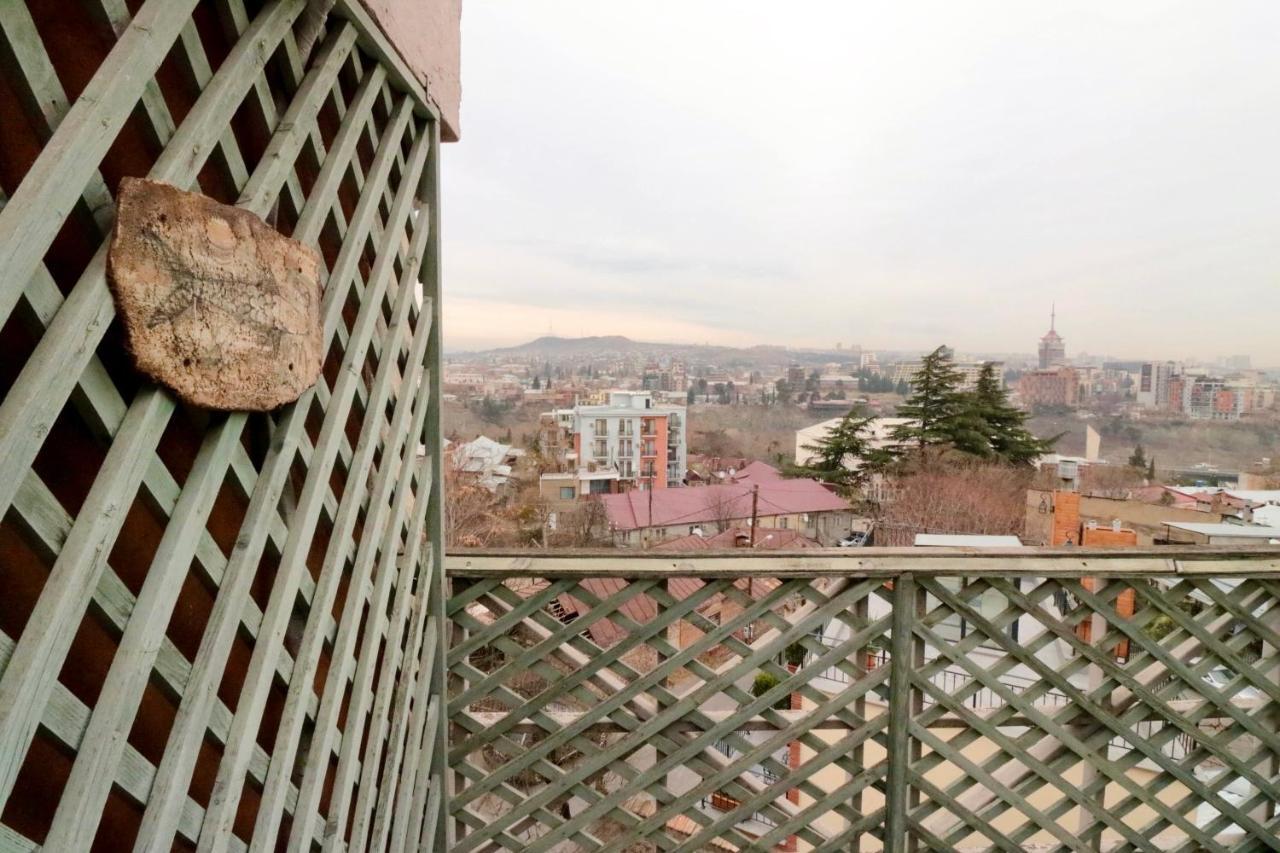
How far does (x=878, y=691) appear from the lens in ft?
5.36

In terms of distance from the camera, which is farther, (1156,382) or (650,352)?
(650,352)

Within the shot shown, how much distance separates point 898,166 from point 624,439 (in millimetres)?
4628

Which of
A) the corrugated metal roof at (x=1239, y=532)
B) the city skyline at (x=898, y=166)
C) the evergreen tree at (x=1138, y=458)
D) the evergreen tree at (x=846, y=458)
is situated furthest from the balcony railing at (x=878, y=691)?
the evergreen tree at (x=846, y=458)

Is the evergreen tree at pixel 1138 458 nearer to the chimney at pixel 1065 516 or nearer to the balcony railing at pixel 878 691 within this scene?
the chimney at pixel 1065 516

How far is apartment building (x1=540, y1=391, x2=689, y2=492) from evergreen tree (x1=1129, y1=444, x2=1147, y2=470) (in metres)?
3.62

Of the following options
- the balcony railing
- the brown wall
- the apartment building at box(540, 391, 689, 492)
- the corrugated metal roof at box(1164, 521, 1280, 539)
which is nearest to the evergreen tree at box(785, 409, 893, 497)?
the apartment building at box(540, 391, 689, 492)

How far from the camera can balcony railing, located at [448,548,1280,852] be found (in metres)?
1.56

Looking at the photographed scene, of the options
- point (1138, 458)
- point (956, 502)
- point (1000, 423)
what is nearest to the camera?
point (1138, 458)

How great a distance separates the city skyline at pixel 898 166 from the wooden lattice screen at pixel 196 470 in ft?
2.51

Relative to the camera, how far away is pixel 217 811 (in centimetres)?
73

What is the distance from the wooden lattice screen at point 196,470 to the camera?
1.61ft

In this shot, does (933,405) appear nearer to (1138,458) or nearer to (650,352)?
(650,352)

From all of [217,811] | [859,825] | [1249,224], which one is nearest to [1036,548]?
[859,825]

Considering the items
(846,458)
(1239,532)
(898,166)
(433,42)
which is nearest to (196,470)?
(433,42)
